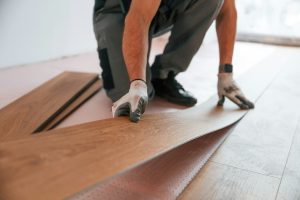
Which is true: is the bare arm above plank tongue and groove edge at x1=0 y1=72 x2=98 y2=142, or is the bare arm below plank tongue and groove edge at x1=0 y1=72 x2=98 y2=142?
above

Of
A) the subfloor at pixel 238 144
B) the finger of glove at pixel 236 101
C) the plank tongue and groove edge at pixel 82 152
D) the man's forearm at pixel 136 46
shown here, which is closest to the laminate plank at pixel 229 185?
the subfloor at pixel 238 144

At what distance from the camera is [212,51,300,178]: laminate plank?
135 cm

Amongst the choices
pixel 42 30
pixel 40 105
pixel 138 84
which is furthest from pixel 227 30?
pixel 42 30

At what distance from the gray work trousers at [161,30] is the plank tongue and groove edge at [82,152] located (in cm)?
51

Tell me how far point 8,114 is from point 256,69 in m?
2.35

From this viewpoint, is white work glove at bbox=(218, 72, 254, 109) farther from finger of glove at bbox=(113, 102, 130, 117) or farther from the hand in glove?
finger of glove at bbox=(113, 102, 130, 117)

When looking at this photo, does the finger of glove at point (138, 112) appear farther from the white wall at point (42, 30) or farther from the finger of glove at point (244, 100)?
the white wall at point (42, 30)

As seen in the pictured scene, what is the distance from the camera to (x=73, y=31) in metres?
3.66

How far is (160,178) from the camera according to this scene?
1218 millimetres

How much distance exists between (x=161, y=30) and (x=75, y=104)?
29.3 inches

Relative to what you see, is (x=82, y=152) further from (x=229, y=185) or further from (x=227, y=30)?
(x=227, y=30)

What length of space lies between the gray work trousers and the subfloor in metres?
0.19

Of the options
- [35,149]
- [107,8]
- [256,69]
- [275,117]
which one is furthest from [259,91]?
[35,149]

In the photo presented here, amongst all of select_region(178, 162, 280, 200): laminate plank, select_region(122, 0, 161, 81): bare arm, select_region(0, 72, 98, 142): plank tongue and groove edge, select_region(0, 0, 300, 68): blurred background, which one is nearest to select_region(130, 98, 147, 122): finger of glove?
select_region(122, 0, 161, 81): bare arm
